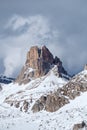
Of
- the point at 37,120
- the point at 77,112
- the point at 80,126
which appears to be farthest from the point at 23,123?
the point at 80,126

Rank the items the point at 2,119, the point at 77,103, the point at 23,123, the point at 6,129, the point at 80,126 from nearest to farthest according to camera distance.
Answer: the point at 80,126 → the point at 6,129 → the point at 23,123 → the point at 2,119 → the point at 77,103

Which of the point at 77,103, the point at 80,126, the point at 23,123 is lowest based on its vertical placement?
the point at 80,126

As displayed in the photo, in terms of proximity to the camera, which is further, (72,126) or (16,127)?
(16,127)

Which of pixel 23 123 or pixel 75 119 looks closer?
pixel 75 119

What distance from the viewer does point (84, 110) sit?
160m

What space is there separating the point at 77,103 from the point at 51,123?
39.4m

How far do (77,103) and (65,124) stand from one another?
44.3 metres

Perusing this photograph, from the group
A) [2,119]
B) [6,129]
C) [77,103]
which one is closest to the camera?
[6,129]

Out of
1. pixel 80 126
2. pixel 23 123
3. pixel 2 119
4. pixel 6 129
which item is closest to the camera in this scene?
pixel 80 126

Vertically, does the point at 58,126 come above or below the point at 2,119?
below

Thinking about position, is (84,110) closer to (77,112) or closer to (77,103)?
(77,112)

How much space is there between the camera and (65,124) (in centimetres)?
14112

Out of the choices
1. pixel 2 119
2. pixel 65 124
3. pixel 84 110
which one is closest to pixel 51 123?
pixel 65 124

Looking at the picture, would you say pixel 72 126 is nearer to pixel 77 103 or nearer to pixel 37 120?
pixel 37 120
